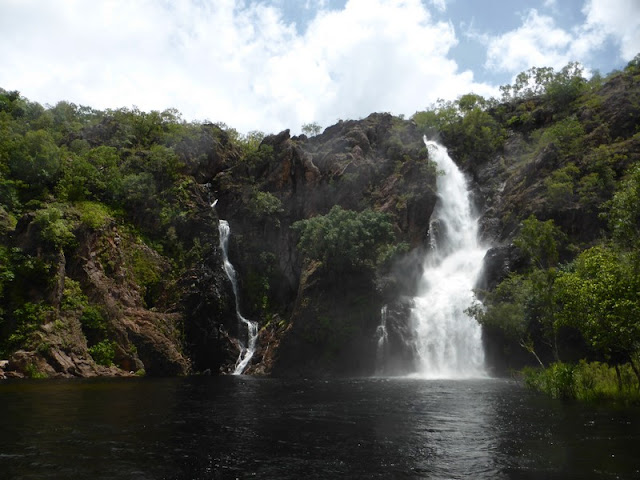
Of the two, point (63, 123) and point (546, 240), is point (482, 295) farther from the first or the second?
point (63, 123)

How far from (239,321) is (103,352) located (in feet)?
49.4

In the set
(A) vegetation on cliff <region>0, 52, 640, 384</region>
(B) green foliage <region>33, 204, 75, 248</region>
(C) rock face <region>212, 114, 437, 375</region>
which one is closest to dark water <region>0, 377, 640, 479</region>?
(A) vegetation on cliff <region>0, 52, 640, 384</region>

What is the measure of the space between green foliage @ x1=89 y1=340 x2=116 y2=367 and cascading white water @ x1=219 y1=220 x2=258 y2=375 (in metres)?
12.2

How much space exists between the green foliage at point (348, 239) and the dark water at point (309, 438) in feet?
82.4

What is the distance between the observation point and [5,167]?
46719 millimetres

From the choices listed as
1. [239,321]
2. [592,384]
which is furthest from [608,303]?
[239,321]

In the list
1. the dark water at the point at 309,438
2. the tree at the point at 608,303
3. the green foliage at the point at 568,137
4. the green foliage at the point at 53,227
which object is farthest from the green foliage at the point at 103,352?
the green foliage at the point at 568,137

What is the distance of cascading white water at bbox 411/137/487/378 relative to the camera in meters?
41.5

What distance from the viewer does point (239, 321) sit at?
50.0 meters

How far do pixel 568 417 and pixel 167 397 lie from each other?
17.7m

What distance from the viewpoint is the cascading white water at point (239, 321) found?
156 feet

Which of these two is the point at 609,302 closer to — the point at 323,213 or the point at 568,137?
the point at 323,213

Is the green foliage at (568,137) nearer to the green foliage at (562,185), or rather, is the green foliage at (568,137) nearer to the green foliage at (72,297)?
the green foliage at (562,185)

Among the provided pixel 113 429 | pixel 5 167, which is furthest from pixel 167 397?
pixel 5 167
